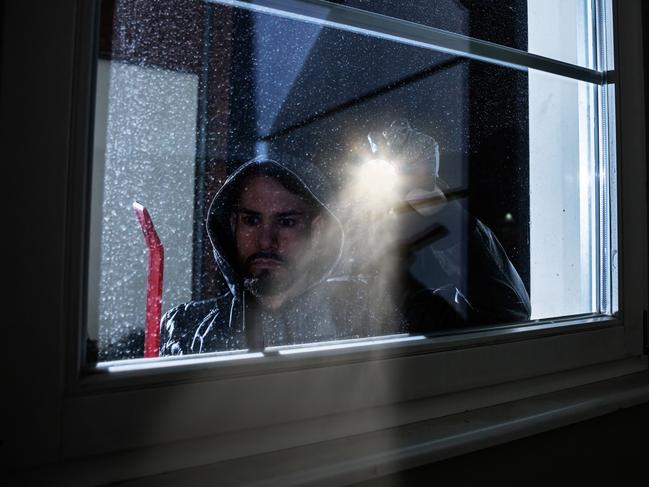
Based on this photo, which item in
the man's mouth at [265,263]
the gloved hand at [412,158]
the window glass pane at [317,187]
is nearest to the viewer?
the window glass pane at [317,187]

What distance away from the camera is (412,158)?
31.2 inches

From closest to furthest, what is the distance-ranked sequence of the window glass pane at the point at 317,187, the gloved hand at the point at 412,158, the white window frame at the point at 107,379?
the white window frame at the point at 107,379 < the window glass pane at the point at 317,187 < the gloved hand at the point at 412,158

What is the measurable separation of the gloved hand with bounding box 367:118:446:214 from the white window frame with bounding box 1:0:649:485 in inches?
9.7

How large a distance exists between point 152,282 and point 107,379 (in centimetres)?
12

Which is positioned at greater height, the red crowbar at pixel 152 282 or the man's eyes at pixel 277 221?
the man's eyes at pixel 277 221

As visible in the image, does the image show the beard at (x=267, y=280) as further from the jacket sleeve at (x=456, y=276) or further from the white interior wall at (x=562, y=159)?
the white interior wall at (x=562, y=159)

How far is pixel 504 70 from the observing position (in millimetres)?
895

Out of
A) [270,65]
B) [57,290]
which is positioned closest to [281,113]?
[270,65]

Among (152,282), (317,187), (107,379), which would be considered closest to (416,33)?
(317,187)

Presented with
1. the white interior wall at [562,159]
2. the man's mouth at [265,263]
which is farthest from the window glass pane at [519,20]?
the man's mouth at [265,263]

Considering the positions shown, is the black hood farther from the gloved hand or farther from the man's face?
the gloved hand

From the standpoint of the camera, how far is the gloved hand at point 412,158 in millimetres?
759

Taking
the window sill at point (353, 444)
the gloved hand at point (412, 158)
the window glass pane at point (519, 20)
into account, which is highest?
the window glass pane at point (519, 20)

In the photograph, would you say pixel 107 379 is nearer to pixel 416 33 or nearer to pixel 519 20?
Answer: pixel 416 33
